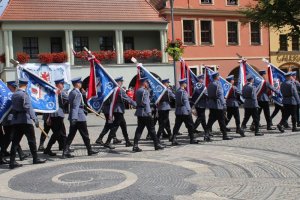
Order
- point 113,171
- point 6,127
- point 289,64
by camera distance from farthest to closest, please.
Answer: point 289,64 → point 6,127 → point 113,171

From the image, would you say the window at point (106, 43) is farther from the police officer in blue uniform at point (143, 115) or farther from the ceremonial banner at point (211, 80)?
the police officer in blue uniform at point (143, 115)

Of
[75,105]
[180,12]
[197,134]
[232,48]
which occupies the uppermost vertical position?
[180,12]

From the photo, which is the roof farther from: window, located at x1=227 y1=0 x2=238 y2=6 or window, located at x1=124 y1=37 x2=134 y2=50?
window, located at x1=227 y1=0 x2=238 y2=6

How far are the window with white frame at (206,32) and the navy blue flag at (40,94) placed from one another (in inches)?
972

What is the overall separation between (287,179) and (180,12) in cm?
2695

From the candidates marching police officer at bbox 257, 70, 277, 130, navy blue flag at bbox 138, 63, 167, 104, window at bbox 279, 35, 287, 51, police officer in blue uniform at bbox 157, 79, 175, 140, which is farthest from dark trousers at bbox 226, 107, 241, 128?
window at bbox 279, 35, 287, 51

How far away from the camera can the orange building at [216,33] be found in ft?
109

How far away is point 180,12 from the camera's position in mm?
32938

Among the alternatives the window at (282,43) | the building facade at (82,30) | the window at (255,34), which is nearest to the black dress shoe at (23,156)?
the building facade at (82,30)

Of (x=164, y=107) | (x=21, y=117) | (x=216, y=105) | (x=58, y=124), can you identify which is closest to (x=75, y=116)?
(x=58, y=124)

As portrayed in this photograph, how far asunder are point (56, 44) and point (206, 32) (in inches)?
448

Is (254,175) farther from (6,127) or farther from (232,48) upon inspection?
(232,48)

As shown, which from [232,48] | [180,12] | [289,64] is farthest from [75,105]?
[289,64]

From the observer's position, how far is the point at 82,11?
101 feet
